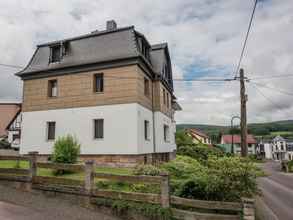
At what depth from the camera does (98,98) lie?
572 inches

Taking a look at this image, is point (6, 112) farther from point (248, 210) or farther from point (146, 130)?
point (248, 210)

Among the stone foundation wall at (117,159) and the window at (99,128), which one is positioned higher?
the window at (99,128)

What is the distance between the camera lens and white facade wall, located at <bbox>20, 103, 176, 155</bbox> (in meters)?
13.6

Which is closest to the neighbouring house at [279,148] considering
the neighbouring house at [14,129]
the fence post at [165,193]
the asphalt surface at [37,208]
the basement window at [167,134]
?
the basement window at [167,134]

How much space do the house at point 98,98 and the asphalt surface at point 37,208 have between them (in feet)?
19.1

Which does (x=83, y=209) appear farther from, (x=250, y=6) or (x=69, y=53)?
(x=69, y=53)

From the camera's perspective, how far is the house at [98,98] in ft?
45.4

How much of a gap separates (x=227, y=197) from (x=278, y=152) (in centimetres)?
7093

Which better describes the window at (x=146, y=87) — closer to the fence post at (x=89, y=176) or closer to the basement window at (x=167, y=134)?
the basement window at (x=167, y=134)

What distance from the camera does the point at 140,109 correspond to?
564 inches

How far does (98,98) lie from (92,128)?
1934 mm

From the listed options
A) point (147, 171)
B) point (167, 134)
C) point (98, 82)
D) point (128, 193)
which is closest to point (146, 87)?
point (98, 82)

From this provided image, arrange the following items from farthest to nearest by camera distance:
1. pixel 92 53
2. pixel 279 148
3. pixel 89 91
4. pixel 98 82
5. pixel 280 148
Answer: pixel 279 148, pixel 280 148, pixel 92 53, pixel 98 82, pixel 89 91

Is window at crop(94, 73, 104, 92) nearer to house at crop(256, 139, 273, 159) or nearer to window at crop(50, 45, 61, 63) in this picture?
window at crop(50, 45, 61, 63)
